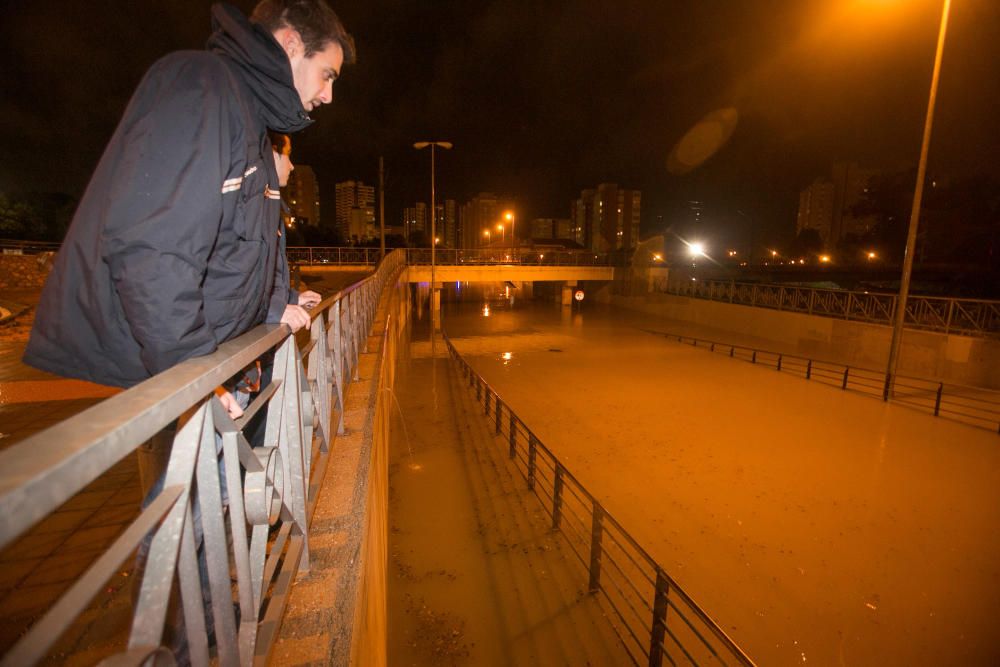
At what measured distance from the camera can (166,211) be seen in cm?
118

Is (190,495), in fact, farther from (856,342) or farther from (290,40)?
(856,342)

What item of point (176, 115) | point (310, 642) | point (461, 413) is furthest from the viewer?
point (461, 413)

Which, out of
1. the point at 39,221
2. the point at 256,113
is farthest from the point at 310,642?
the point at 39,221

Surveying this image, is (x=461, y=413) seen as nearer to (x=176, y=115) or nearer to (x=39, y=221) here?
(x=176, y=115)

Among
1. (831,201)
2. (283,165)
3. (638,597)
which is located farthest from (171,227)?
(831,201)

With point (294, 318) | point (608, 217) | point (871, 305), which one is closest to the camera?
point (294, 318)

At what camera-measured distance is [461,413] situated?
12828mm

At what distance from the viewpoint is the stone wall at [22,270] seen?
16.1 metres

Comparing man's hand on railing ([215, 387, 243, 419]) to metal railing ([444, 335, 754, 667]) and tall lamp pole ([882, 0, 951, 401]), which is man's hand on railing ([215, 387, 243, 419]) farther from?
tall lamp pole ([882, 0, 951, 401])

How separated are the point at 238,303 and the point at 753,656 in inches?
241

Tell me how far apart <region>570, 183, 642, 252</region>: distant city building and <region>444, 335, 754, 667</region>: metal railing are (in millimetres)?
107554

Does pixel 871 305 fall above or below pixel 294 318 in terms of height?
below

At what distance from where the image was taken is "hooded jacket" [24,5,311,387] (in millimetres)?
1170

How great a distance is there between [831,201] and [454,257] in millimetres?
113789
